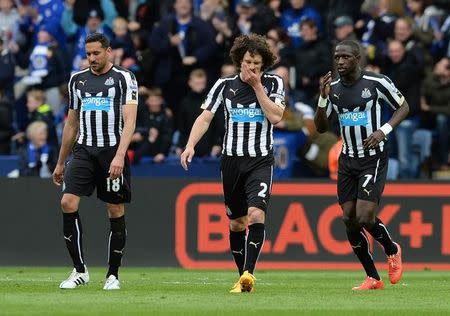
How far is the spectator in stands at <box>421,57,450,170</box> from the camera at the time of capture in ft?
63.6

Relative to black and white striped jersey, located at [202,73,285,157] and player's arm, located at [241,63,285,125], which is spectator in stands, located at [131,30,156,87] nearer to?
black and white striped jersey, located at [202,73,285,157]

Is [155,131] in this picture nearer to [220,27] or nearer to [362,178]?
[220,27]

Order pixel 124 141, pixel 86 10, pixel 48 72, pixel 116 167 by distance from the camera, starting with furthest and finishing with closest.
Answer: pixel 86 10 < pixel 48 72 < pixel 124 141 < pixel 116 167

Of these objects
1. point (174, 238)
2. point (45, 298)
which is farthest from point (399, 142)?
point (45, 298)

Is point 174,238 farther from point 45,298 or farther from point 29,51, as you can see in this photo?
point 45,298

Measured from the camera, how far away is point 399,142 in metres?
19.1

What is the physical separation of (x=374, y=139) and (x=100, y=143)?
102 inches

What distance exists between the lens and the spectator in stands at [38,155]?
19.1 m

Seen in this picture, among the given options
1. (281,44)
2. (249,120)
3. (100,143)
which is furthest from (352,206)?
(281,44)

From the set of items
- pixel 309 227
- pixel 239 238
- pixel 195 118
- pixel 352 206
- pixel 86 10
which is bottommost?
pixel 309 227

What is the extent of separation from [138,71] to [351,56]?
8198 mm

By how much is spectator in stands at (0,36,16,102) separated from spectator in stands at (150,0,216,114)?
7.26ft

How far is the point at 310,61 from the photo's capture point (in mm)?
19984

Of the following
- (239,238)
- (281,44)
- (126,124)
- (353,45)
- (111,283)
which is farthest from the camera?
(281,44)
